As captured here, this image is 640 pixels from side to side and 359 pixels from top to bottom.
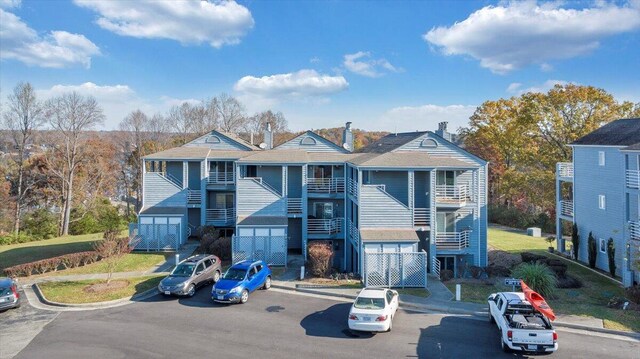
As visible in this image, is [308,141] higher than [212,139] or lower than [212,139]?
lower

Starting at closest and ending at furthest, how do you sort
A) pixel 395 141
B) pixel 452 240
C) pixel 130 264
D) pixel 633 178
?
A: 1. pixel 633 178
2. pixel 452 240
3. pixel 130 264
4. pixel 395 141

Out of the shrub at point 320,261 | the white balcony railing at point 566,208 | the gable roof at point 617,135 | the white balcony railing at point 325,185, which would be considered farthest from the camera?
the white balcony railing at point 566,208

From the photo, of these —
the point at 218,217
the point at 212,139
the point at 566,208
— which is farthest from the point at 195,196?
the point at 566,208

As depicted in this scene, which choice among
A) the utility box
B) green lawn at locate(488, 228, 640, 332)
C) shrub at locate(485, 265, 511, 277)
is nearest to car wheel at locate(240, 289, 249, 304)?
green lawn at locate(488, 228, 640, 332)

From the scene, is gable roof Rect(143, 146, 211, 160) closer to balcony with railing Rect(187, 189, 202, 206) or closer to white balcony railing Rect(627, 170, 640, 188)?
balcony with railing Rect(187, 189, 202, 206)

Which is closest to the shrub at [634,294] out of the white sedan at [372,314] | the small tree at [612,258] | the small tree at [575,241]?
the small tree at [612,258]

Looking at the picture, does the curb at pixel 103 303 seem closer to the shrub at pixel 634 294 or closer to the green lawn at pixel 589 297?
the green lawn at pixel 589 297

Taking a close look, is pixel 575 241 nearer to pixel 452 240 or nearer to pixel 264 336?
pixel 452 240
